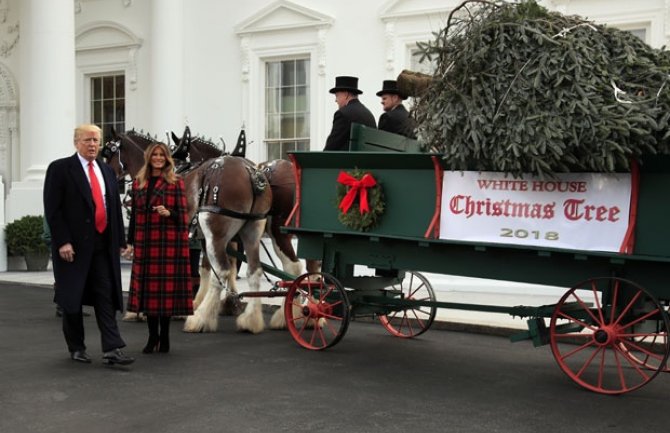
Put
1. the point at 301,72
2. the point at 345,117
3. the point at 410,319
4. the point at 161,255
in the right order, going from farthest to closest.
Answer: the point at 301,72, the point at 410,319, the point at 345,117, the point at 161,255

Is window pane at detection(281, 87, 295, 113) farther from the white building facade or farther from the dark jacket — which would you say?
the dark jacket

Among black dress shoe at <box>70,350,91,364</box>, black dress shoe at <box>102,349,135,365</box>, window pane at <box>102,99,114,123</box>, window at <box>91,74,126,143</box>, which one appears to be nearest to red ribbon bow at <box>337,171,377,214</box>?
black dress shoe at <box>102,349,135,365</box>

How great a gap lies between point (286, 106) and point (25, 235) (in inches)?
206

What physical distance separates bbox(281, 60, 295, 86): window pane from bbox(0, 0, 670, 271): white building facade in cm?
2

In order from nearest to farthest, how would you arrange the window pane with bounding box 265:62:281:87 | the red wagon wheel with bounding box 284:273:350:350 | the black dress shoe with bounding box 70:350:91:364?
the black dress shoe with bounding box 70:350:91:364, the red wagon wheel with bounding box 284:273:350:350, the window pane with bounding box 265:62:281:87

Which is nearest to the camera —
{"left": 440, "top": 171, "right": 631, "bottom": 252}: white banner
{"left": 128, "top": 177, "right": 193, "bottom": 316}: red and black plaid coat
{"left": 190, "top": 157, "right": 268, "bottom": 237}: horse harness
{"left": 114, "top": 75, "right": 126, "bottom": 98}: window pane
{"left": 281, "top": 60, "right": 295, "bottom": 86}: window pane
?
{"left": 440, "top": 171, "right": 631, "bottom": 252}: white banner

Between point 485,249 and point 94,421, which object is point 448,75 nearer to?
point 485,249

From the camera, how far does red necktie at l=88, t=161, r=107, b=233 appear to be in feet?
22.7

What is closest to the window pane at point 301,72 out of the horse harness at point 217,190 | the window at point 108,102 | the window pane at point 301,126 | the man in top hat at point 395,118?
the window pane at point 301,126

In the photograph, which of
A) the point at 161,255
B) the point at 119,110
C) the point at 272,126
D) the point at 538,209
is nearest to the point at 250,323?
the point at 161,255

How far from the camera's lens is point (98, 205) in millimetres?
6922

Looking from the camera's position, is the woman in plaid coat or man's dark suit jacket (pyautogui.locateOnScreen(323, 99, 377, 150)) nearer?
the woman in plaid coat

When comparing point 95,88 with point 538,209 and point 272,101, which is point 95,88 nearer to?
point 272,101

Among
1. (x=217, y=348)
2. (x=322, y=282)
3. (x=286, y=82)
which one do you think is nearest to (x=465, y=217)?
(x=322, y=282)
